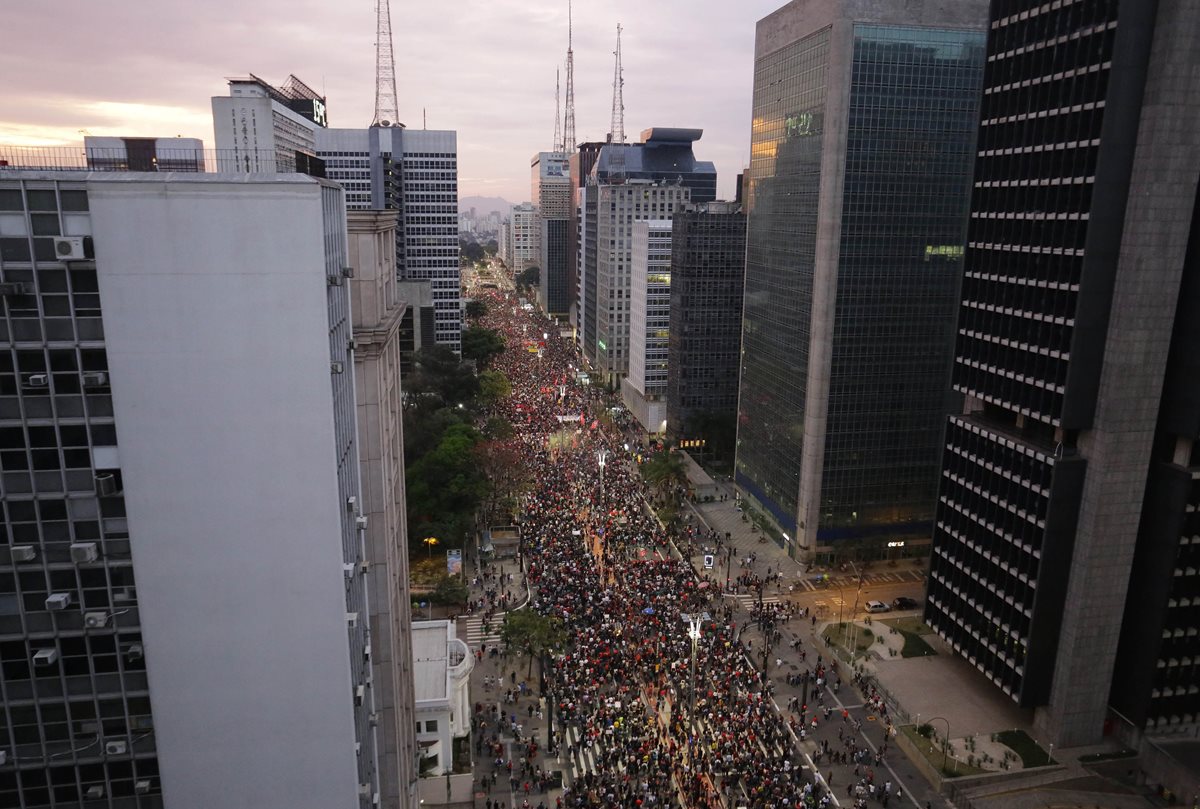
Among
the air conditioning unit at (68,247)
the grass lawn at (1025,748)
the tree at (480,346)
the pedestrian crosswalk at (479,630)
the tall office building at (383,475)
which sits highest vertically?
the air conditioning unit at (68,247)

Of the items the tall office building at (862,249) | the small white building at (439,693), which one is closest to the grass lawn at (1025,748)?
the tall office building at (862,249)

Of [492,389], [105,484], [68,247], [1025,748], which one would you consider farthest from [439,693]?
[492,389]

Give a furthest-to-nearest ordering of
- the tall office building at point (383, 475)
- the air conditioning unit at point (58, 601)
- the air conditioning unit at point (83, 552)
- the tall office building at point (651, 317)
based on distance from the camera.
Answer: the tall office building at point (651, 317)
the tall office building at point (383, 475)
the air conditioning unit at point (58, 601)
the air conditioning unit at point (83, 552)

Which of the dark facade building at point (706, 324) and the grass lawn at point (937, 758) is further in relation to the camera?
the dark facade building at point (706, 324)

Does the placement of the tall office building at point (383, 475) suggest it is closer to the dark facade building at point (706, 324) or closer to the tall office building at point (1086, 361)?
the tall office building at point (1086, 361)

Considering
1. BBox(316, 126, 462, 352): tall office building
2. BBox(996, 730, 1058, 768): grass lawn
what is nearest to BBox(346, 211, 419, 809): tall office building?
BBox(996, 730, 1058, 768): grass lawn

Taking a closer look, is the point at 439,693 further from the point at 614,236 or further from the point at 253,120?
the point at 614,236
